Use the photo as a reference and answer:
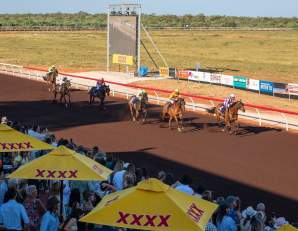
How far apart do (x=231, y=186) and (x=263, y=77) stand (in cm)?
3003

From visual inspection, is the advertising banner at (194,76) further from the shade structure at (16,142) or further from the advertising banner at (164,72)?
the shade structure at (16,142)

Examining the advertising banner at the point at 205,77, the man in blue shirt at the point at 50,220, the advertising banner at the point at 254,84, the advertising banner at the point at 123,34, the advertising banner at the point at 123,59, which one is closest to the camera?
the man in blue shirt at the point at 50,220

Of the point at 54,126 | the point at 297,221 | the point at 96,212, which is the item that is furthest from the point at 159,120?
the point at 96,212

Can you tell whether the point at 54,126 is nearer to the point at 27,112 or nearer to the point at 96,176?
the point at 27,112

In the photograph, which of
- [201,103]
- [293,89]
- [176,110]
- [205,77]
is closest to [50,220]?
[176,110]

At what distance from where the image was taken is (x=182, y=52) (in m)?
70.4

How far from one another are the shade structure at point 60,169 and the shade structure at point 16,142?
191 cm

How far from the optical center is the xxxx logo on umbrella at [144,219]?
750 centimetres

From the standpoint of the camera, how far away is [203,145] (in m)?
20.8

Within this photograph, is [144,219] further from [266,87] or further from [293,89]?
[266,87]

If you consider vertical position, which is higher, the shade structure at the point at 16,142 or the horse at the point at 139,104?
the shade structure at the point at 16,142

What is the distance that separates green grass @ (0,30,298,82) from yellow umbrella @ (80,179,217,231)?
3581cm

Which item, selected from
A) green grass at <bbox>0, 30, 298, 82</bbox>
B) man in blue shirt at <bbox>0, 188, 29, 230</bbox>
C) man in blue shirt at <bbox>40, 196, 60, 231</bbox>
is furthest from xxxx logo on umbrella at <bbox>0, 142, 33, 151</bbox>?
green grass at <bbox>0, 30, 298, 82</bbox>

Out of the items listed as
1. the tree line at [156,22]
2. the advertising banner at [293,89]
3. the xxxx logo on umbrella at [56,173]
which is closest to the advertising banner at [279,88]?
the advertising banner at [293,89]
